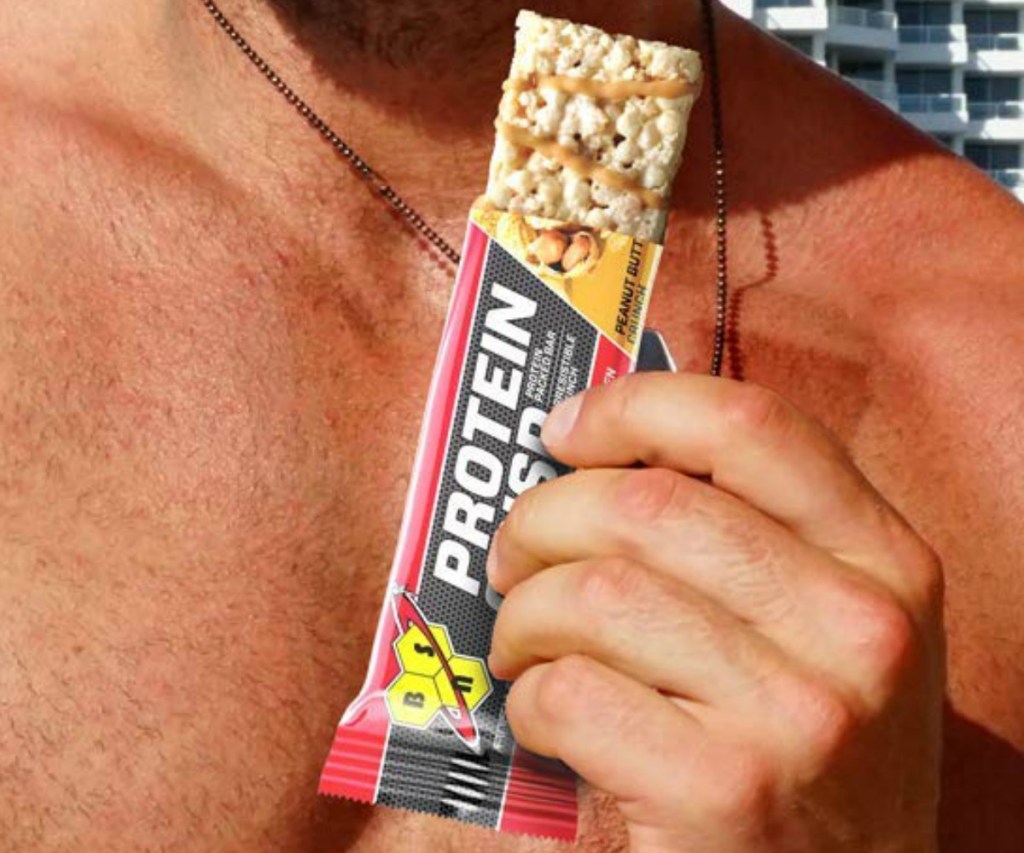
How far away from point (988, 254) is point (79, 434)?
3.33 ft

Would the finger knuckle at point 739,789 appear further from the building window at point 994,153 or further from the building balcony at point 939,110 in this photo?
the building window at point 994,153

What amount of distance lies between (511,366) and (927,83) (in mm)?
48705

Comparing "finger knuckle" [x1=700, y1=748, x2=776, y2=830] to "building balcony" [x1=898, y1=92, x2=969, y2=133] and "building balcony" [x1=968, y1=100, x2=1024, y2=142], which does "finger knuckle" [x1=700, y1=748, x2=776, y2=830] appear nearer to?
"building balcony" [x1=898, y1=92, x2=969, y2=133]

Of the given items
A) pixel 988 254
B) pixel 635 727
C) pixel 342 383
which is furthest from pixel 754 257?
pixel 635 727

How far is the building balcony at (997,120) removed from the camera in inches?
1889

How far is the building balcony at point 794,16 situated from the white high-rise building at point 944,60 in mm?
35

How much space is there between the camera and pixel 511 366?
1344 mm

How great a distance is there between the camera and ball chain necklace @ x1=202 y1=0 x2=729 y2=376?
6.04 ft

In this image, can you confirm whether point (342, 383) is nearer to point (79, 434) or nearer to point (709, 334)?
point (79, 434)

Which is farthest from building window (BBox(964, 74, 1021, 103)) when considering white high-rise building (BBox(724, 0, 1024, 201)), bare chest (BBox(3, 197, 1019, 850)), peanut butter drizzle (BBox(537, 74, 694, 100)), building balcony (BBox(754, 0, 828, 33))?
peanut butter drizzle (BBox(537, 74, 694, 100))

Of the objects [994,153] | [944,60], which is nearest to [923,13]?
[944,60]

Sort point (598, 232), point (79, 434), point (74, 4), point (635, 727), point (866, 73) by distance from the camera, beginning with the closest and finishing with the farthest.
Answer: point (635, 727), point (598, 232), point (79, 434), point (74, 4), point (866, 73)

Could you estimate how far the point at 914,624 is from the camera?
1.23 meters

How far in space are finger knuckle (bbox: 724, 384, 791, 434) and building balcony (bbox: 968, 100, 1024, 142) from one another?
1908 inches
